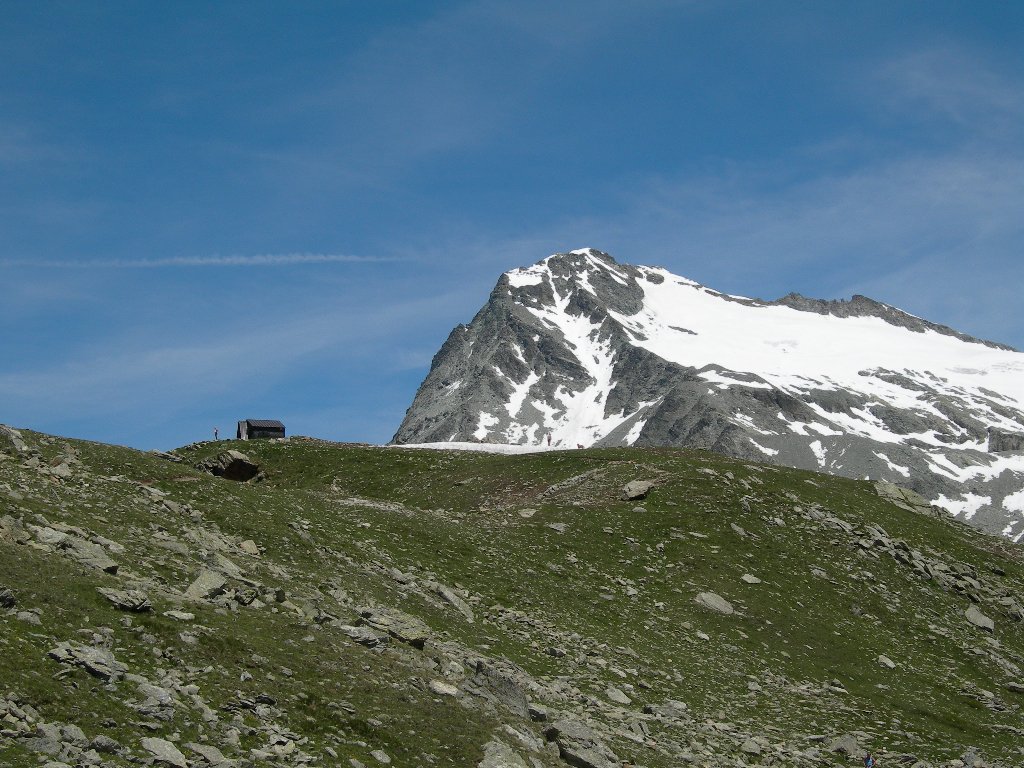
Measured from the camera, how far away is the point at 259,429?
287ft

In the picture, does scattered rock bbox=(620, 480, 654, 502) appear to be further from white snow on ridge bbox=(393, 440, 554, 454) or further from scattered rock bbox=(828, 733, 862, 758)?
scattered rock bbox=(828, 733, 862, 758)

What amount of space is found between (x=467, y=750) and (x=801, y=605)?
99.6 feet

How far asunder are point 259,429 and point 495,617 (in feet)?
182

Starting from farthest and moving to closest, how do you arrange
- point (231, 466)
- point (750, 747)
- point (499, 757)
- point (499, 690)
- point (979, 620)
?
point (231, 466) < point (979, 620) < point (750, 747) < point (499, 690) < point (499, 757)

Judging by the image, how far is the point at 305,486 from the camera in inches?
Answer: 2611

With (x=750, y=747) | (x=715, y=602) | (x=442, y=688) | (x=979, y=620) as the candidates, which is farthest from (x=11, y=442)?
(x=979, y=620)

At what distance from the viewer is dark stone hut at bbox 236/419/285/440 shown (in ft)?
287

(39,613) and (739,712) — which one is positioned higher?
(739,712)

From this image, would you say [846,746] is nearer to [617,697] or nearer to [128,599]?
[617,697]

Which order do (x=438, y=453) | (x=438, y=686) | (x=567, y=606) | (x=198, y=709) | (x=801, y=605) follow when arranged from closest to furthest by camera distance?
(x=198, y=709) → (x=438, y=686) → (x=567, y=606) → (x=801, y=605) → (x=438, y=453)

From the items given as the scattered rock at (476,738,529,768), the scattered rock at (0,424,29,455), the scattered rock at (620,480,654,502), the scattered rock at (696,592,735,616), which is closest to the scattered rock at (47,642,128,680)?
the scattered rock at (476,738,529,768)

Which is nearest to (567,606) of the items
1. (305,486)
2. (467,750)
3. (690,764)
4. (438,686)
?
(690,764)

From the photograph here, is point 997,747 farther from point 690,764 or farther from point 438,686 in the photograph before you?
point 438,686

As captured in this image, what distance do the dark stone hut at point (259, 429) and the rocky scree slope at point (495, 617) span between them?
1804cm
